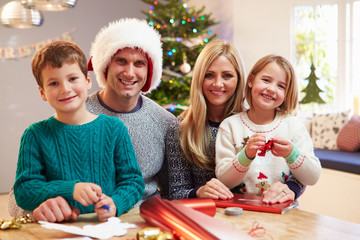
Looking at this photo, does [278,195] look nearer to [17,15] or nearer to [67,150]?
[67,150]

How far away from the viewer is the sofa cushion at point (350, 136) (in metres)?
4.64

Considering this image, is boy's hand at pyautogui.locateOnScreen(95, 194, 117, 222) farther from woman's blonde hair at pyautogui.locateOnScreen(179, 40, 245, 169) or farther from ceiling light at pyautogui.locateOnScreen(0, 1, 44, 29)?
ceiling light at pyautogui.locateOnScreen(0, 1, 44, 29)

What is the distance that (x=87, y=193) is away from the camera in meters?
1.24

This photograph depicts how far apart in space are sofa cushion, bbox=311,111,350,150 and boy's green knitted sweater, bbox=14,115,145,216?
13.1ft

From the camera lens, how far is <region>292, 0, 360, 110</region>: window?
543 centimetres

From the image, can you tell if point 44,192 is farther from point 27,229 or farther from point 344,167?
point 344,167

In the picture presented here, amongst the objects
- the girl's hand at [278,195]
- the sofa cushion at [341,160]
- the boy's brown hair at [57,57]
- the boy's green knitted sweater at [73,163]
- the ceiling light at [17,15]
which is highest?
the ceiling light at [17,15]

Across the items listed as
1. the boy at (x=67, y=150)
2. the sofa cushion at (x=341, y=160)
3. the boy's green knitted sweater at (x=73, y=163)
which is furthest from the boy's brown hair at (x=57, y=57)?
the sofa cushion at (x=341, y=160)

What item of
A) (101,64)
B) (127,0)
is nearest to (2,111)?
(127,0)

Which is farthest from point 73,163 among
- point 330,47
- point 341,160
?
point 330,47

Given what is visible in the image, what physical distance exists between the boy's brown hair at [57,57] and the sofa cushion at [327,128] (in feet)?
13.6

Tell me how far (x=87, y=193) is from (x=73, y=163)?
0.50ft

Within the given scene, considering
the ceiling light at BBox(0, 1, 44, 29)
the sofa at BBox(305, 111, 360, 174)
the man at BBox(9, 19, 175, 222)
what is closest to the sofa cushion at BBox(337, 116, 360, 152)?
the sofa at BBox(305, 111, 360, 174)

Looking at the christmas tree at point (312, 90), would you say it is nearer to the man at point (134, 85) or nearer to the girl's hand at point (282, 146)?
the man at point (134, 85)
